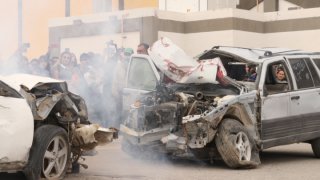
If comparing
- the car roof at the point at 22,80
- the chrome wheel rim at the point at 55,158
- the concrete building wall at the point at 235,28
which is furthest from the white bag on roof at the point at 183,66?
the concrete building wall at the point at 235,28

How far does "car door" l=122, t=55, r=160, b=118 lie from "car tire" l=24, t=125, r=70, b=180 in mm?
2528

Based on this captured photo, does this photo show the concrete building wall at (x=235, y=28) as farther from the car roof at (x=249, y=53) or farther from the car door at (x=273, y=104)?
the car door at (x=273, y=104)

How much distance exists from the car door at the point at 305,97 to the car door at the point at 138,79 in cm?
223

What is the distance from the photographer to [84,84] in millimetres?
12062

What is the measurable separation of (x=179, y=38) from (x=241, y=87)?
30.1ft

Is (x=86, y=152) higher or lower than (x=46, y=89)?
lower

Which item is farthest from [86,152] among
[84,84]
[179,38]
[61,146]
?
[179,38]

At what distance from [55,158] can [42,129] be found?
0.42 metres

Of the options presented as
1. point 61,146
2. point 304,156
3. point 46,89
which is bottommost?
point 304,156

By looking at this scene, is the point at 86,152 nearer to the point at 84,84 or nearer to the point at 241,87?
the point at 241,87

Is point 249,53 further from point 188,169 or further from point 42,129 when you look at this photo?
point 42,129

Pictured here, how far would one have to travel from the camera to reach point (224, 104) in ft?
30.6

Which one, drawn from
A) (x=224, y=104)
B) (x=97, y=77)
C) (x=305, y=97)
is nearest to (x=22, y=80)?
(x=224, y=104)

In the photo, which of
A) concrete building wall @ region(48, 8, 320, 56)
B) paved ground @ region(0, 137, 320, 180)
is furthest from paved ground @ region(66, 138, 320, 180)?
concrete building wall @ region(48, 8, 320, 56)
